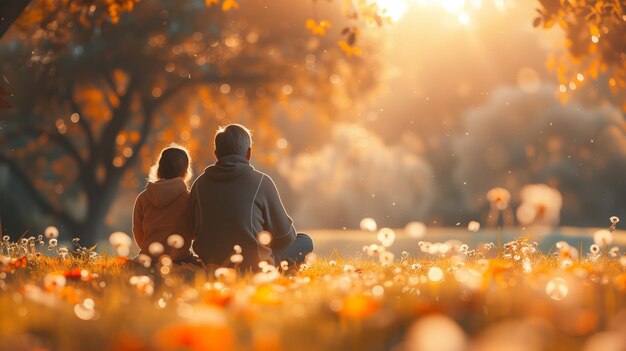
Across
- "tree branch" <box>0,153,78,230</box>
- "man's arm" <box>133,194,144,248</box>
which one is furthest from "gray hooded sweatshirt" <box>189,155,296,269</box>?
"tree branch" <box>0,153,78,230</box>

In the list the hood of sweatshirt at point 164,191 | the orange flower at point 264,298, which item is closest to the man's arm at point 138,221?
the hood of sweatshirt at point 164,191

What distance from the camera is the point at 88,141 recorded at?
19.4m

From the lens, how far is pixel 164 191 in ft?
22.9

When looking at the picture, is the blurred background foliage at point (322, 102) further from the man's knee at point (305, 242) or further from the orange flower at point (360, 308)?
the orange flower at point (360, 308)

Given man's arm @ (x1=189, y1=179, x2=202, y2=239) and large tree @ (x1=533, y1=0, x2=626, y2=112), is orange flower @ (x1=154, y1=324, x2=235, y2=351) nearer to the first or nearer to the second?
man's arm @ (x1=189, y1=179, x2=202, y2=239)

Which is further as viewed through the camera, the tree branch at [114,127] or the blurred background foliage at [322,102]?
the tree branch at [114,127]

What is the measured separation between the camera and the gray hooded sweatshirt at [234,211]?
672 cm

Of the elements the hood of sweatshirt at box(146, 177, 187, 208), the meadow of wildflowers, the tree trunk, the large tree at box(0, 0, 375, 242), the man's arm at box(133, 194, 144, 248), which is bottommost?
the meadow of wildflowers

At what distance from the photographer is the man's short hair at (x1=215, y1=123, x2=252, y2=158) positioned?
22.5 feet

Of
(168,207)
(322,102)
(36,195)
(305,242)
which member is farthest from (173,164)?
(36,195)

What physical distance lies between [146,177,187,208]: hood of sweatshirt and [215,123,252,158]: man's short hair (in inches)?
20.8

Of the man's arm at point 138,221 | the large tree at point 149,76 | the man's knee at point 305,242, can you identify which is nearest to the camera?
the man's arm at point 138,221

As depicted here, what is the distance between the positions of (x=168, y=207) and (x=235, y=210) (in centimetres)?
79

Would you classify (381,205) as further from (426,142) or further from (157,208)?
(157,208)
